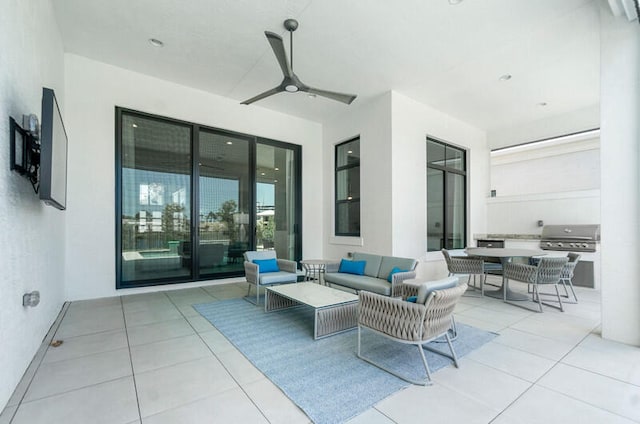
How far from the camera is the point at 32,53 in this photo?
2605mm

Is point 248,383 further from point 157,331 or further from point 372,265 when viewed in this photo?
point 372,265

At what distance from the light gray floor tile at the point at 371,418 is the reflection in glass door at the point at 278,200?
4680 millimetres

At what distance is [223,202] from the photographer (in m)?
5.79

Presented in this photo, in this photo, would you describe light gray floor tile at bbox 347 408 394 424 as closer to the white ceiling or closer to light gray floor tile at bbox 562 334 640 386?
light gray floor tile at bbox 562 334 640 386

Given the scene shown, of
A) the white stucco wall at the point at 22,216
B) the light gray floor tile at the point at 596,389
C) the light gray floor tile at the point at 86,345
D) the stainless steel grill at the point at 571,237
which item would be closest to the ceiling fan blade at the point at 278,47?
the white stucco wall at the point at 22,216

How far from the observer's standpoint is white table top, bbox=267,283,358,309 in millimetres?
3262

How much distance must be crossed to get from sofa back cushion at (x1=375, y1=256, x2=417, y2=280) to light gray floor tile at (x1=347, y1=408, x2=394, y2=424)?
251cm

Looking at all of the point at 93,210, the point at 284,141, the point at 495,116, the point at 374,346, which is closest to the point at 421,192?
the point at 495,116

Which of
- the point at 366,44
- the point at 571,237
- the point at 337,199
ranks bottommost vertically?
the point at 571,237

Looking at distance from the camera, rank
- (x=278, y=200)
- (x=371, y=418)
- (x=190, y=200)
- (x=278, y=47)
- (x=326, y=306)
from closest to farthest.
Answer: (x=371, y=418)
(x=278, y=47)
(x=326, y=306)
(x=190, y=200)
(x=278, y=200)

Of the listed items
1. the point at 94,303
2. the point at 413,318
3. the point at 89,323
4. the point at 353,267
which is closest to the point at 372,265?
the point at 353,267

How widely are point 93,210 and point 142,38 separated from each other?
2663mm

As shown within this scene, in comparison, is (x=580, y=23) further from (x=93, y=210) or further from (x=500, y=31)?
(x=93, y=210)

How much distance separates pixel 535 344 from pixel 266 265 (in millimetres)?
3664
